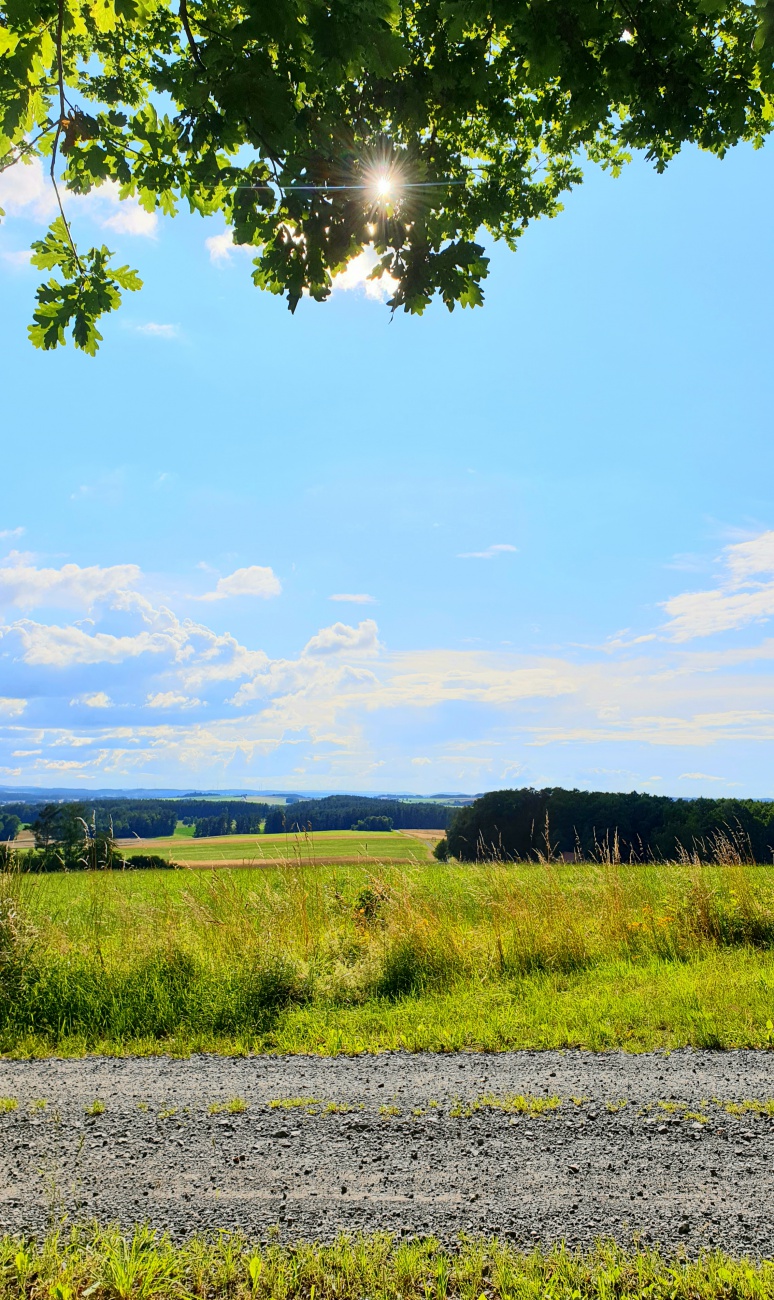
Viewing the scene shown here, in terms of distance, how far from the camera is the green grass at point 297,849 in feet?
34.4

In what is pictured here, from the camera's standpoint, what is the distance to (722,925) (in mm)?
9953

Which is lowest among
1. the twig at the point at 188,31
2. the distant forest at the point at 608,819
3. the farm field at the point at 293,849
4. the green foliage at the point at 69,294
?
the distant forest at the point at 608,819

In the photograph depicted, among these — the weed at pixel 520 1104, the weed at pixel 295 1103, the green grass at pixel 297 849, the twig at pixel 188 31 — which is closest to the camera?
Result: the twig at pixel 188 31

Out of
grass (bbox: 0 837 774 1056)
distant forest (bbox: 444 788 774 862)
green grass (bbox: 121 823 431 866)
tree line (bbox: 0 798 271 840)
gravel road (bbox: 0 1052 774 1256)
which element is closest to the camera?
gravel road (bbox: 0 1052 774 1256)

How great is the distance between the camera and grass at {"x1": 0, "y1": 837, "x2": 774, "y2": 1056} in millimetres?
6422

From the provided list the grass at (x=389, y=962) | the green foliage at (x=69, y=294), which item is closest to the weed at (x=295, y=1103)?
the grass at (x=389, y=962)

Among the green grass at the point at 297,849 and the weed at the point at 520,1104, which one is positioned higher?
the green grass at the point at 297,849

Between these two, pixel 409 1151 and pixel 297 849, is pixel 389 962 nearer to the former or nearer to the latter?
pixel 297 849

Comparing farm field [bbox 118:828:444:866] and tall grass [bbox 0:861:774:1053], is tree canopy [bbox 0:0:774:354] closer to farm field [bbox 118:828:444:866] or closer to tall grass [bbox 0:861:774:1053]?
tall grass [bbox 0:861:774:1053]

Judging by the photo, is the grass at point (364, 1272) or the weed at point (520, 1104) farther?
the weed at point (520, 1104)

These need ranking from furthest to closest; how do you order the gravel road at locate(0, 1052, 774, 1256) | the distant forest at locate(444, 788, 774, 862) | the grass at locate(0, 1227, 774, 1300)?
the distant forest at locate(444, 788, 774, 862) < the gravel road at locate(0, 1052, 774, 1256) < the grass at locate(0, 1227, 774, 1300)

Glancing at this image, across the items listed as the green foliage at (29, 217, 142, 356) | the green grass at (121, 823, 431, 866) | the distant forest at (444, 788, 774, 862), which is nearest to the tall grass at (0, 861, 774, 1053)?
the green grass at (121, 823, 431, 866)

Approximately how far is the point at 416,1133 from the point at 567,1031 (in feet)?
7.72

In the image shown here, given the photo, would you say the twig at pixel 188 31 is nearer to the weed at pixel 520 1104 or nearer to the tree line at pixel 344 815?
the weed at pixel 520 1104
